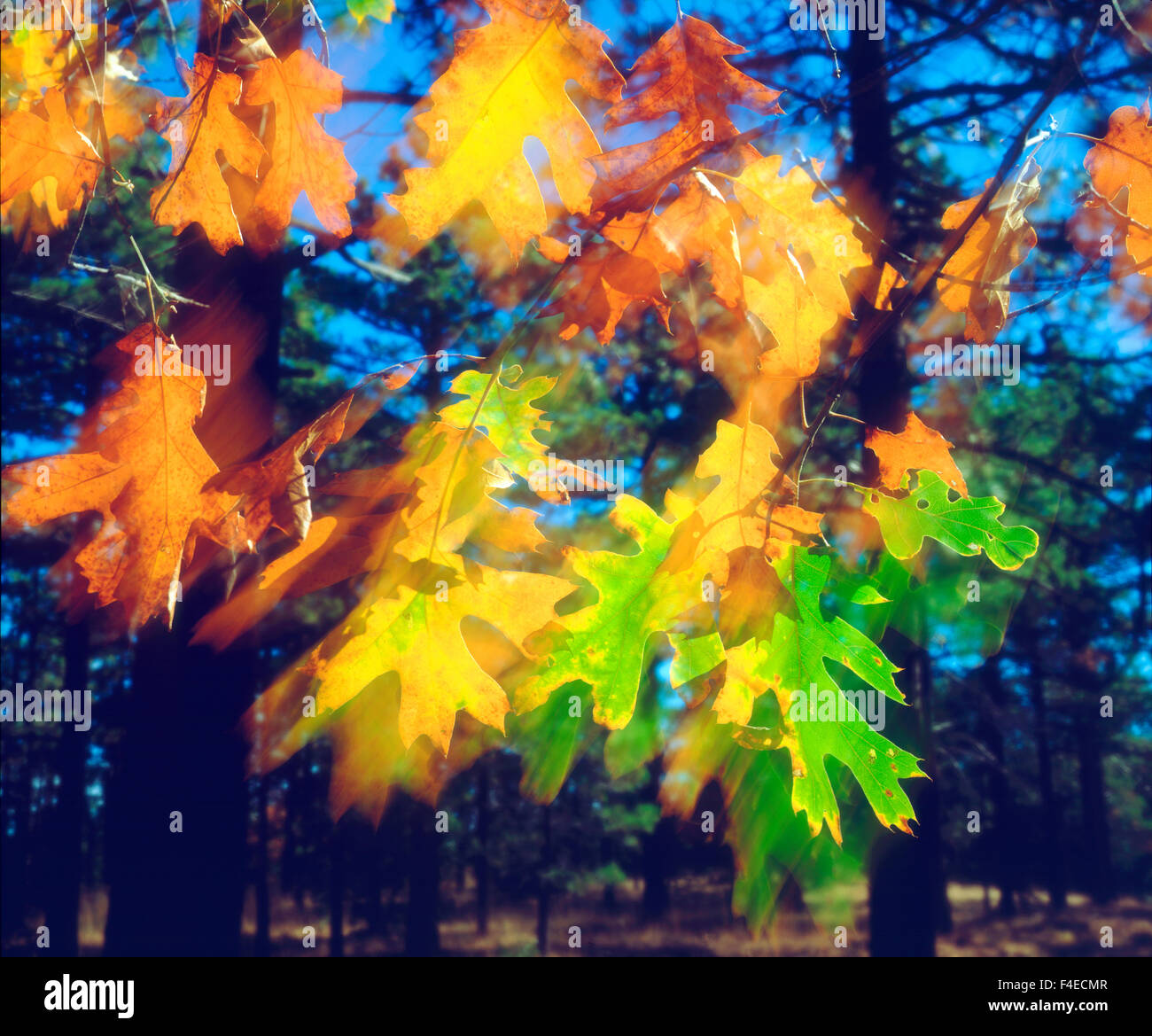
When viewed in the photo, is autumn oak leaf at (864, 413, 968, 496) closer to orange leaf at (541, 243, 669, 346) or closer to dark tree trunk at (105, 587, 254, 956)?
orange leaf at (541, 243, 669, 346)

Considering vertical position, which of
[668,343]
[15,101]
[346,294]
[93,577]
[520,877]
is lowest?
[520,877]

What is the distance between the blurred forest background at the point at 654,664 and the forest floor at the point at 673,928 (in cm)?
22

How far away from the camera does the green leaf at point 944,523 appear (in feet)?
4.41

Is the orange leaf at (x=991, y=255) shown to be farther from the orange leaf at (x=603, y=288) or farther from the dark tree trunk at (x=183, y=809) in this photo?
the dark tree trunk at (x=183, y=809)

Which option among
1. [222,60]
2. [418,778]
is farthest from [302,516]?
[222,60]

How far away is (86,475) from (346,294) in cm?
931

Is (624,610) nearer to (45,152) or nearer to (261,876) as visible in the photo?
(45,152)

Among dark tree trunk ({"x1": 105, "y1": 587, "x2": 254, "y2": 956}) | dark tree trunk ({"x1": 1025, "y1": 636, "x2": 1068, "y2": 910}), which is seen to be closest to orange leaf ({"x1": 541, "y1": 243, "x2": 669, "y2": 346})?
dark tree trunk ({"x1": 105, "y1": 587, "x2": 254, "y2": 956})

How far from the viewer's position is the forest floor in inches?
711

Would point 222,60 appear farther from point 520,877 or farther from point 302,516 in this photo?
point 520,877

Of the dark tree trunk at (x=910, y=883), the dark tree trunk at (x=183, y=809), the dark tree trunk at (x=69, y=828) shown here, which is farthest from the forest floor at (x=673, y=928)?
the dark tree trunk at (x=183, y=809)

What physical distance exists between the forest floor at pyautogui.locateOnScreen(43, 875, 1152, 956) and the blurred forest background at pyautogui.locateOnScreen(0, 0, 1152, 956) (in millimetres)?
215

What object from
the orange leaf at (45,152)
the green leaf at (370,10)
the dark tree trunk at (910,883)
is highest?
the green leaf at (370,10)

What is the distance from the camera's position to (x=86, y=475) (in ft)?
4.60
